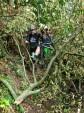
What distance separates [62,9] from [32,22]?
1.05 meters

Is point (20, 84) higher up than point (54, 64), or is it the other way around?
point (54, 64)

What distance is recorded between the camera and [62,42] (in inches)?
358

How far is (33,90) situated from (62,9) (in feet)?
9.03

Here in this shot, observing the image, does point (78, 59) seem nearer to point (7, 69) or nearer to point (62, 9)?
point (62, 9)

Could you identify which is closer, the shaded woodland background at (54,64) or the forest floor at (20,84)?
the forest floor at (20,84)

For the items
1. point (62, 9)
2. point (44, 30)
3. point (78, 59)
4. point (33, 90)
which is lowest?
point (33, 90)

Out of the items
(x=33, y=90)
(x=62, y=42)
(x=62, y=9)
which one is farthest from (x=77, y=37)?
(x=33, y=90)

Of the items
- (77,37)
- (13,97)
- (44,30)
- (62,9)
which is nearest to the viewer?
(13,97)

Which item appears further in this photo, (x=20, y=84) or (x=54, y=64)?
(x=20, y=84)

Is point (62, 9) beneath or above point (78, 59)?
above

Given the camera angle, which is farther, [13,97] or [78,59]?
[78,59]

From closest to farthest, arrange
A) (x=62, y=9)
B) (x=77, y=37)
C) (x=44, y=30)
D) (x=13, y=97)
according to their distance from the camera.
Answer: (x=13, y=97) < (x=77, y=37) < (x=62, y=9) < (x=44, y=30)

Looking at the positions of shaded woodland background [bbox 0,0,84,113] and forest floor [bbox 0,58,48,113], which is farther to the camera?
shaded woodland background [bbox 0,0,84,113]

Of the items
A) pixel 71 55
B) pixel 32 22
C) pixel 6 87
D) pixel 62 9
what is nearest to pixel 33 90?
pixel 6 87
